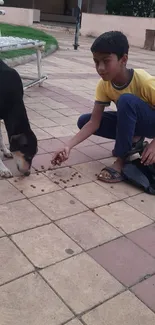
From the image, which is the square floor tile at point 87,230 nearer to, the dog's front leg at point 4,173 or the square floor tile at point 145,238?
the square floor tile at point 145,238

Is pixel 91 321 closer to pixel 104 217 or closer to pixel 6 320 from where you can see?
pixel 6 320

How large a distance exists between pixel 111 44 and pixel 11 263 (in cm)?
158

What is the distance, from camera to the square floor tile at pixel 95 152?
11.5ft

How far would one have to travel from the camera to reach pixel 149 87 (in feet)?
9.18

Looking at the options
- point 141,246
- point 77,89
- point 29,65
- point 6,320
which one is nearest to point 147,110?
point 141,246

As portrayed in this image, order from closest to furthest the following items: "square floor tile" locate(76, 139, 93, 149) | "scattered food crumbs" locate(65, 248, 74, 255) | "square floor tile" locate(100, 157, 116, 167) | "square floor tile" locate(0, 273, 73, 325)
Answer: 1. "square floor tile" locate(0, 273, 73, 325)
2. "scattered food crumbs" locate(65, 248, 74, 255)
3. "square floor tile" locate(100, 157, 116, 167)
4. "square floor tile" locate(76, 139, 93, 149)

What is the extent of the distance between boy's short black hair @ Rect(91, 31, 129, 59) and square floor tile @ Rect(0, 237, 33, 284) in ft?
4.67

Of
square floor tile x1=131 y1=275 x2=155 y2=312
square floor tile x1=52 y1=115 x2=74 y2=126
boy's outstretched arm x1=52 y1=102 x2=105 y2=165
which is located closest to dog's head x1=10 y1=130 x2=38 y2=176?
boy's outstretched arm x1=52 y1=102 x2=105 y2=165

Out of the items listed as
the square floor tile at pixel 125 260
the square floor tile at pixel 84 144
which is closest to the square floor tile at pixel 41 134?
the square floor tile at pixel 84 144

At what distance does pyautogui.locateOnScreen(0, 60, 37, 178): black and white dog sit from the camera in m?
2.73

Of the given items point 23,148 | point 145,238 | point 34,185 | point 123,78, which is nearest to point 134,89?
point 123,78

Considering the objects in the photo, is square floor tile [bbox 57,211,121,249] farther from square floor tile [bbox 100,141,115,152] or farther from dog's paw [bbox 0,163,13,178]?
square floor tile [bbox 100,141,115,152]

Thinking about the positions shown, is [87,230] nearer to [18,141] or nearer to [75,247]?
[75,247]

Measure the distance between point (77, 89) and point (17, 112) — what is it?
3.60 m
